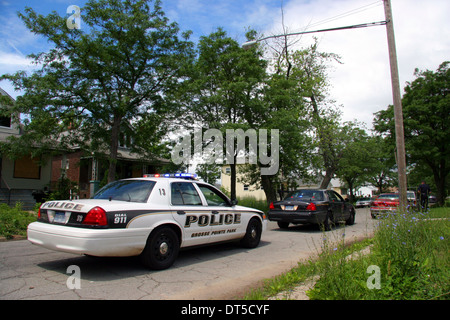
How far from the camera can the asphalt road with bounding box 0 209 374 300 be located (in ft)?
13.8

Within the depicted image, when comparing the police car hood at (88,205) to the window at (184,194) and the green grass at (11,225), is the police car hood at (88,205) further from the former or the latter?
the green grass at (11,225)

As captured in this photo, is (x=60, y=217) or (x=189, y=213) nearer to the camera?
(x=60, y=217)

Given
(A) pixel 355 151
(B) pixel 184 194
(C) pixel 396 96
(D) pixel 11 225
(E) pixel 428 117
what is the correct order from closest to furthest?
(B) pixel 184 194 → (D) pixel 11 225 → (C) pixel 396 96 → (E) pixel 428 117 → (A) pixel 355 151

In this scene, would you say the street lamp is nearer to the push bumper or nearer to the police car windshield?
the police car windshield

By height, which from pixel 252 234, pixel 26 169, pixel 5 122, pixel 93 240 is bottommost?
pixel 252 234

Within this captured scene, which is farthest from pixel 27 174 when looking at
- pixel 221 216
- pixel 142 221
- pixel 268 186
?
pixel 142 221

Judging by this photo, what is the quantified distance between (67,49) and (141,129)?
198 inches

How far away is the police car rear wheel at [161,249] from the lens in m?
5.20

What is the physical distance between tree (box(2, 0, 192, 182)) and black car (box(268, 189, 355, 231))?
27.4ft

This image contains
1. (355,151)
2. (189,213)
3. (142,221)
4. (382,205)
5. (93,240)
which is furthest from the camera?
(355,151)

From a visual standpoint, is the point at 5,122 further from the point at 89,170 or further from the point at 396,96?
the point at 396,96

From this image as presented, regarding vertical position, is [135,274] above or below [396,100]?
below

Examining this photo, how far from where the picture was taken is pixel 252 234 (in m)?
7.72

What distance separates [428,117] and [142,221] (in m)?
32.3
